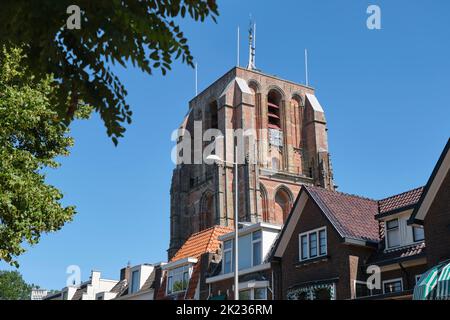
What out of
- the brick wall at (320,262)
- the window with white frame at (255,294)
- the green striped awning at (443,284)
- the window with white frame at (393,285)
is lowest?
the green striped awning at (443,284)

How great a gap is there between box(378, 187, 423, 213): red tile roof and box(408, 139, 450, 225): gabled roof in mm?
3051

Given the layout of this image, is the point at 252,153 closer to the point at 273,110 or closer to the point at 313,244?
the point at 273,110

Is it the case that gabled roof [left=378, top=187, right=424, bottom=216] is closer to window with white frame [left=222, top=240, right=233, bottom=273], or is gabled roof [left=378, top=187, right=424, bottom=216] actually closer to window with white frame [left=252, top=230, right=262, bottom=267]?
window with white frame [left=252, top=230, right=262, bottom=267]

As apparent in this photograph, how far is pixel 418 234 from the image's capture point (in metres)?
28.4

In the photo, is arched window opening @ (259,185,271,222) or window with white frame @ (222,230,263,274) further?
arched window opening @ (259,185,271,222)

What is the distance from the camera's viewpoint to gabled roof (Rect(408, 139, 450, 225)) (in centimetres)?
2559

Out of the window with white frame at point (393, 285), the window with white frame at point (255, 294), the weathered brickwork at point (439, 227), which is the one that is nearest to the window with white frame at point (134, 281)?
the window with white frame at point (255, 294)

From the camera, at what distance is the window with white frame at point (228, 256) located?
36312 mm

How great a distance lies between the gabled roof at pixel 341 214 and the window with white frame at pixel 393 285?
7.28 ft

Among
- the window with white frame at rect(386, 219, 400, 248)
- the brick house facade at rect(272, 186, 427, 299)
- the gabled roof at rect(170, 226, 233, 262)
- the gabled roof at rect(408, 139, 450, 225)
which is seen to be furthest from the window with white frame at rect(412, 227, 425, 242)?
the gabled roof at rect(170, 226, 233, 262)

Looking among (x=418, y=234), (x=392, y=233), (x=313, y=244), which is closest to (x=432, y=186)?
(x=418, y=234)

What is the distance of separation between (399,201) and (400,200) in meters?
0.09

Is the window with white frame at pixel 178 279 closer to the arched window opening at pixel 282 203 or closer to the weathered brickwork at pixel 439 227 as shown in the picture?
the weathered brickwork at pixel 439 227

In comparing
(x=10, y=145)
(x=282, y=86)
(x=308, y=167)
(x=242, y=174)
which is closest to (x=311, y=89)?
(x=282, y=86)
